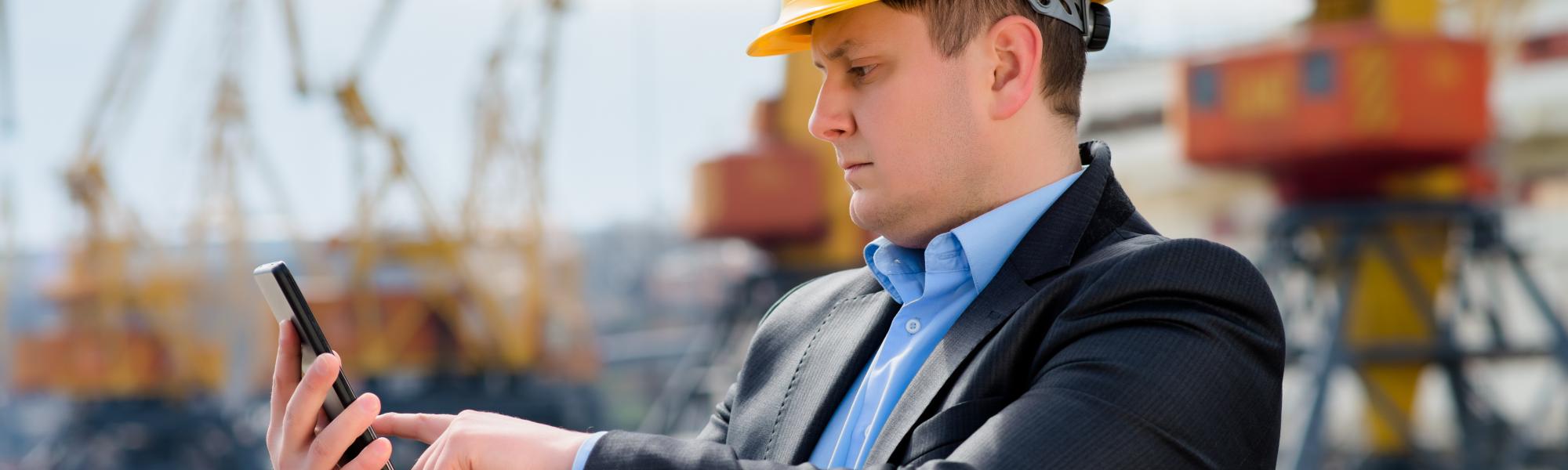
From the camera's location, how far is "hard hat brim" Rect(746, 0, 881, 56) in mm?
1595

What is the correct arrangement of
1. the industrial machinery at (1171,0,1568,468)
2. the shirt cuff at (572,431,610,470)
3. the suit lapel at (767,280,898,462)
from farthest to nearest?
1. the industrial machinery at (1171,0,1568,468)
2. the suit lapel at (767,280,898,462)
3. the shirt cuff at (572,431,610,470)

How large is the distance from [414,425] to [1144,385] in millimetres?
733

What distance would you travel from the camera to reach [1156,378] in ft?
4.47

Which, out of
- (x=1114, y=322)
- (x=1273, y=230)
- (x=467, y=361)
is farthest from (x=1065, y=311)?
(x=467, y=361)

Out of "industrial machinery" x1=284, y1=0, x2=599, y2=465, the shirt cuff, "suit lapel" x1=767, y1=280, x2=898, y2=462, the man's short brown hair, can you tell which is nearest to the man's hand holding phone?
the shirt cuff

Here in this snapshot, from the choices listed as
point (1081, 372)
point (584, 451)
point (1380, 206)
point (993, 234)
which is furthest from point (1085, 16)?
point (1380, 206)

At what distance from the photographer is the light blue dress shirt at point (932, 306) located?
161 centimetres

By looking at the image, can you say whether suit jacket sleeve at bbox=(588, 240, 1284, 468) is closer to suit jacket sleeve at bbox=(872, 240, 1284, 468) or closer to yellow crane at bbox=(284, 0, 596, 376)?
suit jacket sleeve at bbox=(872, 240, 1284, 468)

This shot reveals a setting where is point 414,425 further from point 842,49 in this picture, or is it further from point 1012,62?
point 1012,62

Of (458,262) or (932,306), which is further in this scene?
(458,262)

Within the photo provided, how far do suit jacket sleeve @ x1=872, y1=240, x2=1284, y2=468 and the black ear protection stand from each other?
298mm

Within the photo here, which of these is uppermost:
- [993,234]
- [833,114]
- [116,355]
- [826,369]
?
[833,114]

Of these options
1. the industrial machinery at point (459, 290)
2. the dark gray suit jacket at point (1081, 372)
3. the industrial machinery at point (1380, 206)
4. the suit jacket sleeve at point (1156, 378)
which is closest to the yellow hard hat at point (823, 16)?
the dark gray suit jacket at point (1081, 372)

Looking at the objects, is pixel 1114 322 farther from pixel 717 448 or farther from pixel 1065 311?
pixel 717 448
